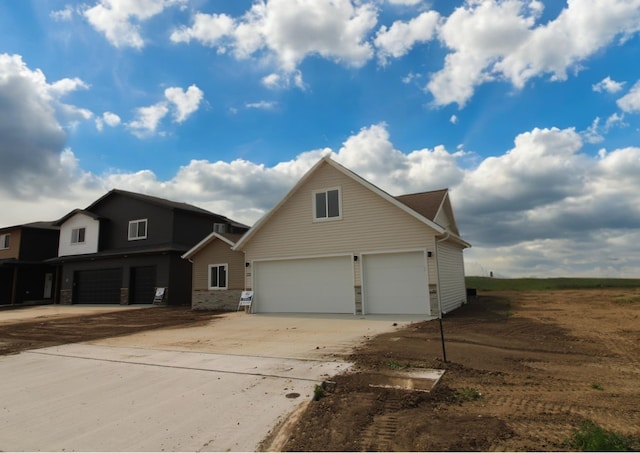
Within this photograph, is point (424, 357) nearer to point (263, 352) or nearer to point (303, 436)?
point (263, 352)

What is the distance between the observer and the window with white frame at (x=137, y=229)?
89.9 ft

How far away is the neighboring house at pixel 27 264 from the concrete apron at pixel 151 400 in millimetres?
27729

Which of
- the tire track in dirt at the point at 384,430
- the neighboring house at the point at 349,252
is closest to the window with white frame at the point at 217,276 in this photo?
the neighboring house at the point at 349,252

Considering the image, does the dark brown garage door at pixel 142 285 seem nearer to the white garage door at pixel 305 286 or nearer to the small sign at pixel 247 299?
the small sign at pixel 247 299

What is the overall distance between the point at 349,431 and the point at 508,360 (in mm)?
4332

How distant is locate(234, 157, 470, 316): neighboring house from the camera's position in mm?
15070

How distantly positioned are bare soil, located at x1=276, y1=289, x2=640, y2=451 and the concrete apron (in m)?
0.60

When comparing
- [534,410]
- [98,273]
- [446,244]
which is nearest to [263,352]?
[534,410]

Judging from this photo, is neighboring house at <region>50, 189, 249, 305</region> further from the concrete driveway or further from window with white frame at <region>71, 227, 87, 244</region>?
the concrete driveway

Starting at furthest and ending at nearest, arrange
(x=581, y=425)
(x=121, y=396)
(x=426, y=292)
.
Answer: (x=426, y=292)
(x=121, y=396)
(x=581, y=425)

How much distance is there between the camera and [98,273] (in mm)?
28047

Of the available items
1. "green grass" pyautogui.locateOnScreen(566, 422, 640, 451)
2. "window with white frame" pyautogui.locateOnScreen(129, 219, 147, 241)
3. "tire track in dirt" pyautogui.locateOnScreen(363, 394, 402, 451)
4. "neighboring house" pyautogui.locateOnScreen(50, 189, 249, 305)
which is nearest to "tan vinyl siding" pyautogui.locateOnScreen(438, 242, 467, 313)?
"tire track in dirt" pyautogui.locateOnScreen(363, 394, 402, 451)

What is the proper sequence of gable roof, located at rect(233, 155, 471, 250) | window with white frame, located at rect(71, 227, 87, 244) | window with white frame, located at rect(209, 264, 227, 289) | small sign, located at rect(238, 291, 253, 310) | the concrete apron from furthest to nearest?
window with white frame, located at rect(71, 227, 87, 244) → window with white frame, located at rect(209, 264, 227, 289) → small sign, located at rect(238, 291, 253, 310) → gable roof, located at rect(233, 155, 471, 250) → the concrete apron

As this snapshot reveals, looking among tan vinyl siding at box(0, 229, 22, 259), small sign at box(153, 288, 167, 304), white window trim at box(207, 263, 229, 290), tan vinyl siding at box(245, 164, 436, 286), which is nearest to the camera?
tan vinyl siding at box(245, 164, 436, 286)
